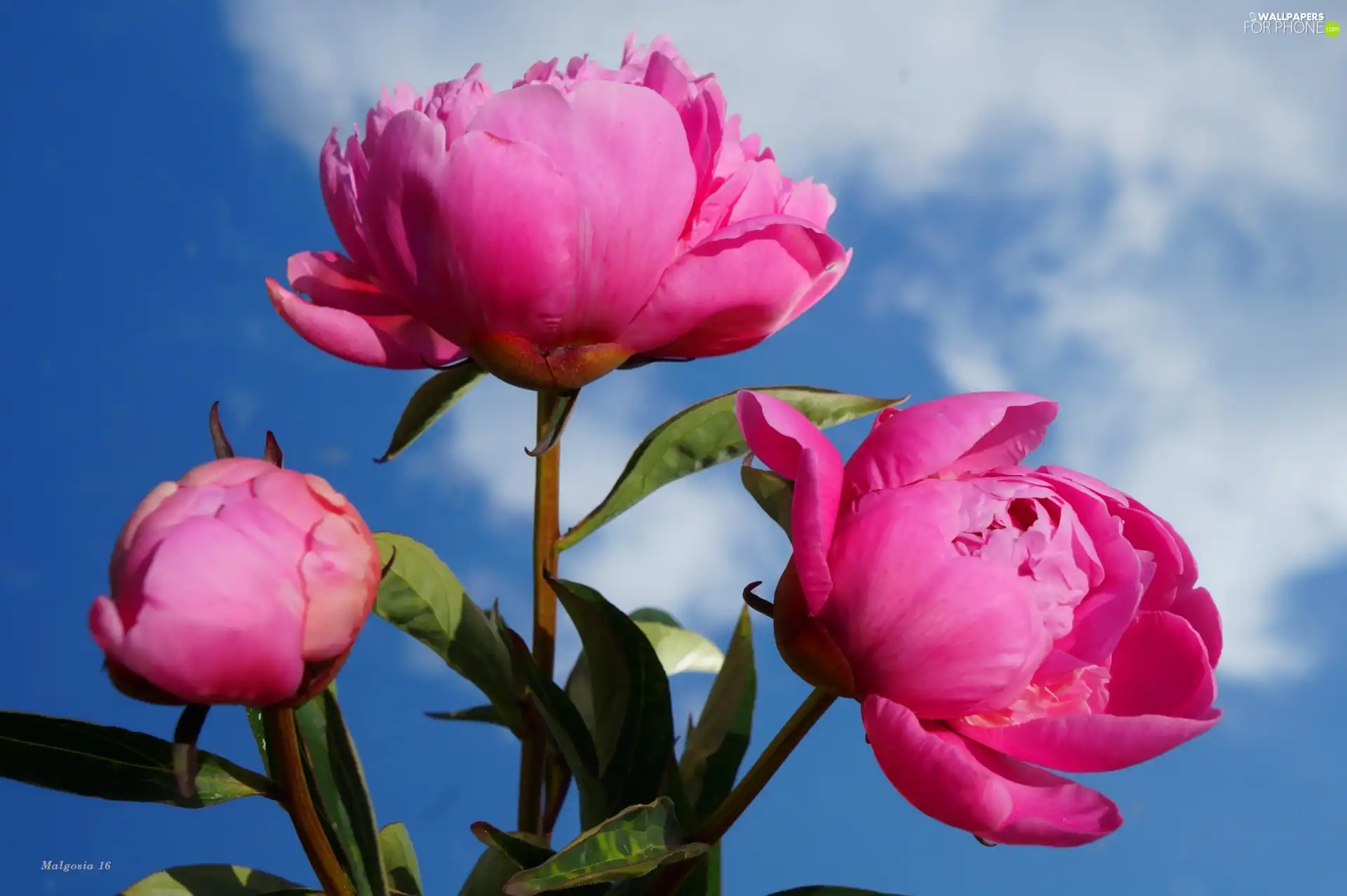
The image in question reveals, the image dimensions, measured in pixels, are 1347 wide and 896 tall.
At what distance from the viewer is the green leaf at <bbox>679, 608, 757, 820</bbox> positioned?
0.68 m

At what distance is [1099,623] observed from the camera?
535mm

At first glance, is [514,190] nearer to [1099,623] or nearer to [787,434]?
[787,434]

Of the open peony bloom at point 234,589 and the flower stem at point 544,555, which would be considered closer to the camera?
the open peony bloom at point 234,589

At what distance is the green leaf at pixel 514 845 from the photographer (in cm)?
57

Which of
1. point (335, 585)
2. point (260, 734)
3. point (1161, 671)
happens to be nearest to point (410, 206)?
point (335, 585)

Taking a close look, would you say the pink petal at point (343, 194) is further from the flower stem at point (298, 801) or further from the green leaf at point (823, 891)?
the green leaf at point (823, 891)

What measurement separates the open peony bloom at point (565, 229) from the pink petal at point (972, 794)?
0.19 m

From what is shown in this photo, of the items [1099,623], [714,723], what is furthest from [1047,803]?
[714,723]

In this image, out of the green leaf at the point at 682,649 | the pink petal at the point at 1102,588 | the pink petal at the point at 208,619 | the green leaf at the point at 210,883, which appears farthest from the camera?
the green leaf at the point at 682,649

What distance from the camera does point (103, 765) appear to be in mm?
559

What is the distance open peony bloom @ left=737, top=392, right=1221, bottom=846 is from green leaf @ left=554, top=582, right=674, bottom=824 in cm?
9

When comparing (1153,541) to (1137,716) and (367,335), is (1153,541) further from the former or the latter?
(367,335)

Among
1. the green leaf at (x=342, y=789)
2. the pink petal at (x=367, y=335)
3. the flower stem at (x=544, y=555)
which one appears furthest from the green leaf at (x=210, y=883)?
→ the pink petal at (x=367, y=335)

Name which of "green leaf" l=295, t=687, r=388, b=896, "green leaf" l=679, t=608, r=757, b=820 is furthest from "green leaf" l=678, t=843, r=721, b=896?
"green leaf" l=295, t=687, r=388, b=896
